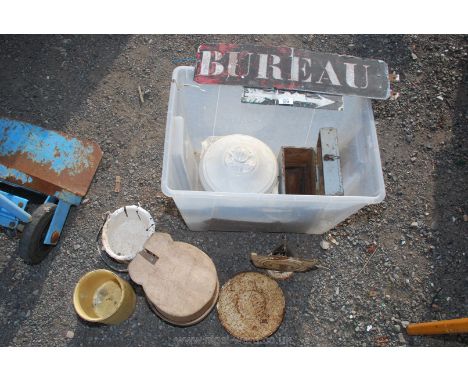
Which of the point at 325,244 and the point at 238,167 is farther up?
the point at 238,167

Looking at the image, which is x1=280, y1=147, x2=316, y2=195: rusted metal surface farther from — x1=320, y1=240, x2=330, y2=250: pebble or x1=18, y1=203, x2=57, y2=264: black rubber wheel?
x1=18, y1=203, x2=57, y2=264: black rubber wheel

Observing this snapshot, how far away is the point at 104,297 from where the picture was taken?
1571mm

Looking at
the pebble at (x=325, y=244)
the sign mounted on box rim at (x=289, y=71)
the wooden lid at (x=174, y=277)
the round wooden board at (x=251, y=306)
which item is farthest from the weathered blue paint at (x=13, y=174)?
the pebble at (x=325, y=244)

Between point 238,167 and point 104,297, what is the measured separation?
0.76 meters

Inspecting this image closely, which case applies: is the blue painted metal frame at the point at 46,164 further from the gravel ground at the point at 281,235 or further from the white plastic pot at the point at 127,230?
the white plastic pot at the point at 127,230

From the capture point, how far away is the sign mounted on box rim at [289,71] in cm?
140

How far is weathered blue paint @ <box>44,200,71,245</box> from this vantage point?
5.20 ft

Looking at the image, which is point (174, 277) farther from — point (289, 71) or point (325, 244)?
point (289, 71)

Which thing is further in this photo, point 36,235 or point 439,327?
point 36,235

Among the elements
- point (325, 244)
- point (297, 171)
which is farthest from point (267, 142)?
point (325, 244)

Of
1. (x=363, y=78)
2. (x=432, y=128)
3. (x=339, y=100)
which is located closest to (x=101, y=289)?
(x=339, y=100)

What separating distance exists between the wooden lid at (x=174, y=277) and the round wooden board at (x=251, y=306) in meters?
0.19

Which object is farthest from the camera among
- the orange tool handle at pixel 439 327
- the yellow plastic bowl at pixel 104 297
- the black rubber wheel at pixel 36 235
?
the black rubber wheel at pixel 36 235

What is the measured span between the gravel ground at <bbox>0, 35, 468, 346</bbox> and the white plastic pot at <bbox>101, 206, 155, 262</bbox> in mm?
124
